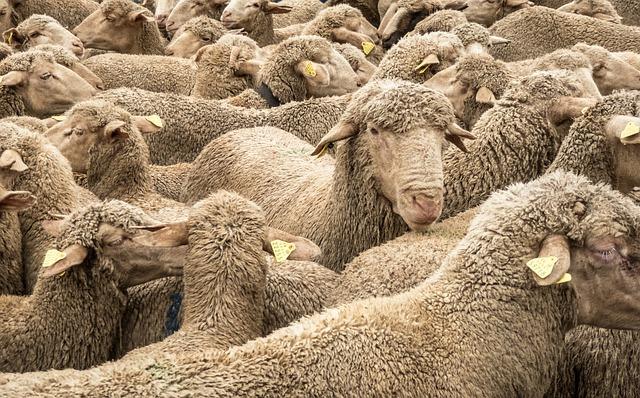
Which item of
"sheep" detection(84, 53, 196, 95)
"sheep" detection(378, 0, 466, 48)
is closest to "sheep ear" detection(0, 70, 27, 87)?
"sheep" detection(84, 53, 196, 95)

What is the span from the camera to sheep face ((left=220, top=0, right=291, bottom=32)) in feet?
37.7

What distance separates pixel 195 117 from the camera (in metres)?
8.59

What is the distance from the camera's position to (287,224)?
694 cm

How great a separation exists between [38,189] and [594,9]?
6576mm

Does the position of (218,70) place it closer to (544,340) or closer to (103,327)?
(103,327)

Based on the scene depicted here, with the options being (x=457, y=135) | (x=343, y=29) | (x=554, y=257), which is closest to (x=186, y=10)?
(x=343, y=29)

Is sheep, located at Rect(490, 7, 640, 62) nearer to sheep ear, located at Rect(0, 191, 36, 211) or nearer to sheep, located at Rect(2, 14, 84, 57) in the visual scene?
sheep, located at Rect(2, 14, 84, 57)

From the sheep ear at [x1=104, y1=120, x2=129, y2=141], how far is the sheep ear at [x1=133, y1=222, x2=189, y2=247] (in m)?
1.47

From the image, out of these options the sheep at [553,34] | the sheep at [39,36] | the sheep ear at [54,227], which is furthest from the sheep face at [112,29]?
the sheep ear at [54,227]

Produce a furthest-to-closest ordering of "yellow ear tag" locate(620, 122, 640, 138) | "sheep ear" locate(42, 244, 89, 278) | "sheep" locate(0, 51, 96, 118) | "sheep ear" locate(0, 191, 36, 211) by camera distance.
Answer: "sheep" locate(0, 51, 96, 118)
"sheep ear" locate(0, 191, 36, 211)
"yellow ear tag" locate(620, 122, 640, 138)
"sheep ear" locate(42, 244, 89, 278)

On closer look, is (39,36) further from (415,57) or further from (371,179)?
(371,179)

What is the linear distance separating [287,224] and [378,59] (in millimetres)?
4135

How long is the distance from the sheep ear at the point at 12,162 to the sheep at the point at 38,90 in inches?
91.4

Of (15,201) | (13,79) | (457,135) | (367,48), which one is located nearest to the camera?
(15,201)
